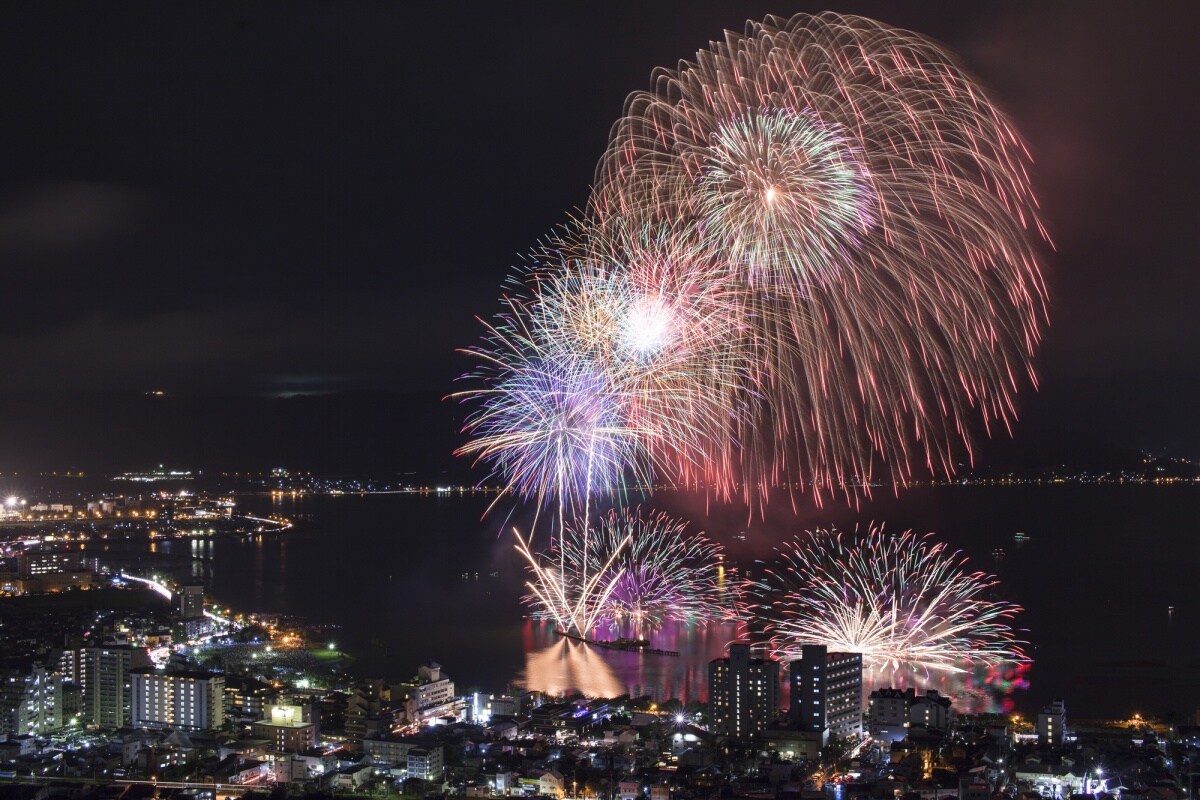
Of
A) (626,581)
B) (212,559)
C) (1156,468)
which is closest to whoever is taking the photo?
(626,581)

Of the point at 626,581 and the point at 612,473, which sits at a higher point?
the point at 612,473

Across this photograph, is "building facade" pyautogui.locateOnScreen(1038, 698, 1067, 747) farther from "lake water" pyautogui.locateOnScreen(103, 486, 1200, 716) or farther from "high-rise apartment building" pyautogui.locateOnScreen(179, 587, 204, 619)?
"high-rise apartment building" pyautogui.locateOnScreen(179, 587, 204, 619)

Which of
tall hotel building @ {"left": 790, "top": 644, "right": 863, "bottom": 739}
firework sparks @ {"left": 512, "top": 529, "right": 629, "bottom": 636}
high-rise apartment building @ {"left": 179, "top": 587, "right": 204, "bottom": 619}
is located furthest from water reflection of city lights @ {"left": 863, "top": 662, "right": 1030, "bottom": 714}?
high-rise apartment building @ {"left": 179, "top": 587, "right": 204, "bottom": 619}

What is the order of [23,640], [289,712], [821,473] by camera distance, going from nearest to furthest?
1. [289,712]
2. [23,640]
3. [821,473]

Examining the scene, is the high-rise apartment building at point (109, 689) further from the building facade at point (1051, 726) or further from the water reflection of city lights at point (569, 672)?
the building facade at point (1051, 726)

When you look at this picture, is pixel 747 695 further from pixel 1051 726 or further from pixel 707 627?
pixel 707 627

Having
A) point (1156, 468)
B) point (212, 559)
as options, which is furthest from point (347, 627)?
point (1156, 468)

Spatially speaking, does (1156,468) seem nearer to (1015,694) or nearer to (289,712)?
(1015,694)
